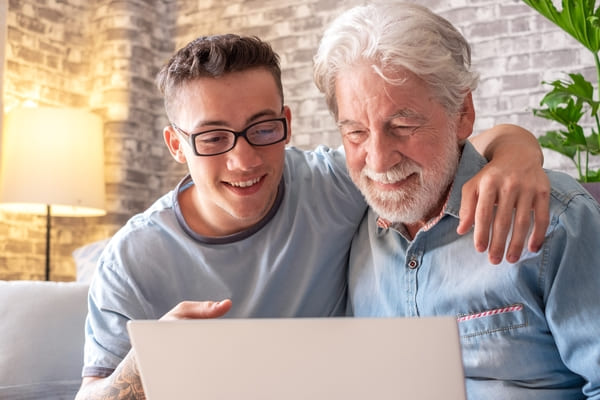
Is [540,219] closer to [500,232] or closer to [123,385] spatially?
[500,232]

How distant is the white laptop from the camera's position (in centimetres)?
87

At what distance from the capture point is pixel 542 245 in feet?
4.10

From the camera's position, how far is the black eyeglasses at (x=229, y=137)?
61.4 inches

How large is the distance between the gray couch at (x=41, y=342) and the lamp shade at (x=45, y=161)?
1.44 meters

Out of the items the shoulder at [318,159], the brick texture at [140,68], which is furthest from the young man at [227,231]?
the brick texture at [140,68]

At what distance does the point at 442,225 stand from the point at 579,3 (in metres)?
1.54

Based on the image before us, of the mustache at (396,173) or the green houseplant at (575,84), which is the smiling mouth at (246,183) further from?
the green houseplant at (575,84)

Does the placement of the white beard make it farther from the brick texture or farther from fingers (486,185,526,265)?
the brick texture

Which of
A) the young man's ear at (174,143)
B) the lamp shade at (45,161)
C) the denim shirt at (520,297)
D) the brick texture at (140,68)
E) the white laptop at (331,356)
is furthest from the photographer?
the brick texture at (140,68)

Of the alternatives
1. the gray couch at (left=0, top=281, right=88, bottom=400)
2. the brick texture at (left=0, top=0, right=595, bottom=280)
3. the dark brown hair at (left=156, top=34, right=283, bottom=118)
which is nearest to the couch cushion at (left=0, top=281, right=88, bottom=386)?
the gray couch at (left=0, top=281, right=88, bottom=400)

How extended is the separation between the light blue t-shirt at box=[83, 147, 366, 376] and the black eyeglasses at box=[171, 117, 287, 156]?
6.2 inches

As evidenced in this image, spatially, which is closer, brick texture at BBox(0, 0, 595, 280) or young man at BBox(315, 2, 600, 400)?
young man at BBox(315, 2, 600, 400)

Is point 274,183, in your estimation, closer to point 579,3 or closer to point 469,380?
point 469,380

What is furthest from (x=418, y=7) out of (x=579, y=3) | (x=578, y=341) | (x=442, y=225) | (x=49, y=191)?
(x=49, y=191)
